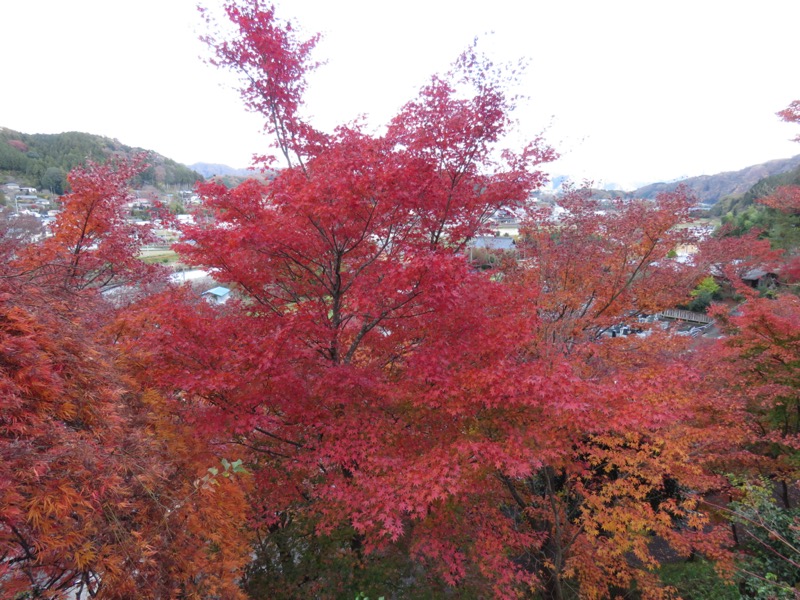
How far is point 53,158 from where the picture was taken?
1927 inches

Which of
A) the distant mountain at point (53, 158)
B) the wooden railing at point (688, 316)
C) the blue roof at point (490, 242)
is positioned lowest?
the wooden railing at point (688, 316)

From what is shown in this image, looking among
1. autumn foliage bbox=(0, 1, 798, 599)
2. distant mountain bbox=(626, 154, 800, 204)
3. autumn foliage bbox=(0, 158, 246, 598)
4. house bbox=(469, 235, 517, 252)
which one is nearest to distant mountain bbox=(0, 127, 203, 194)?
house bbox=(469, 235, 517, 252)

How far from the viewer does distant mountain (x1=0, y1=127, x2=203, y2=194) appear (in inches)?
1763

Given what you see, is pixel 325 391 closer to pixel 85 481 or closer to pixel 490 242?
pixel 85 481

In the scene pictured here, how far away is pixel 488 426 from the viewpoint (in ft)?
20.9

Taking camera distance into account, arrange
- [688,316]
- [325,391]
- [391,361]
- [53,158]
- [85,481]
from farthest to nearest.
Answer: [53,158], [688,316], [391,361], [325,391], [85,481]

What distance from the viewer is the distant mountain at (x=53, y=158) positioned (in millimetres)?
44781

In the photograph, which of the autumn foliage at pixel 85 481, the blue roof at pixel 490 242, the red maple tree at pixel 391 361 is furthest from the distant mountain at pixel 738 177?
the autumn foliage at pixel 85 481

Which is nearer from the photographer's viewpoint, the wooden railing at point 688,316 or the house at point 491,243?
the house at point 491,243

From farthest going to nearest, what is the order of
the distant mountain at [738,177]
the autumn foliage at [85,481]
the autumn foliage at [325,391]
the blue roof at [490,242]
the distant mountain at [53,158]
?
1. the distant mountain at [738,177]
2. the distant mountain at [53,158]
3. the blue roof at [490,242]
4. the autumn foliage at [325,391]
5. the autumn foliage at [85,481]

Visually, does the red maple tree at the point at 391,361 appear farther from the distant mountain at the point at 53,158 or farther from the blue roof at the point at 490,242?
the distant mountain at the point at 53,158

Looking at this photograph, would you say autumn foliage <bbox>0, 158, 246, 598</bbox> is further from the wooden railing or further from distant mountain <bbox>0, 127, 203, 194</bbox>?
distant mountain <bbox>0, 127, 203, 194</bbox>

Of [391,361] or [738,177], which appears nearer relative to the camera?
[391,361]

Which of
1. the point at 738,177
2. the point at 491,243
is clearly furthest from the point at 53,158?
the point at 738,177
